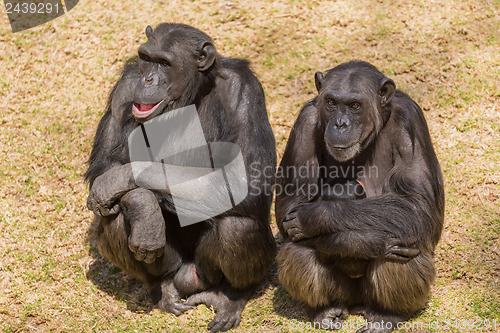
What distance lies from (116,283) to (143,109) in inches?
79.5

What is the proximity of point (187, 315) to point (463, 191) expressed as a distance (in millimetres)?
3238

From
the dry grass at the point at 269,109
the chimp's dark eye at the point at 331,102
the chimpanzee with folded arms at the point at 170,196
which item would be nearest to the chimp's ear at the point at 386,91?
the chimp's dark eye at the point at 331,102

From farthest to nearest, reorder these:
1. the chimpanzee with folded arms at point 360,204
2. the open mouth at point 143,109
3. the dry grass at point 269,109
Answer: the dry grass at point 269,109 < the open mouth at point 143,109 < the chimpanzee with folded arms at point 360,204

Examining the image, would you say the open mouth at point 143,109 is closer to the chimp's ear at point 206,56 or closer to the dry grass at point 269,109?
the chimp's ear at point 206,56

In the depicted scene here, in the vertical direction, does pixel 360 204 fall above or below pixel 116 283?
above

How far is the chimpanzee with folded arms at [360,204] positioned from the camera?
5.50 meters

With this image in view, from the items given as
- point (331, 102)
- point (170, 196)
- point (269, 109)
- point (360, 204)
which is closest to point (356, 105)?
point (331, 102)

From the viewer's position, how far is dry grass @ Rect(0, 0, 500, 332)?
252 inches

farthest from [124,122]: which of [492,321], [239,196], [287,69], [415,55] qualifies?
[415,55]

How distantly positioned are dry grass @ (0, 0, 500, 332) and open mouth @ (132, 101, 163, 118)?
6.31 ft

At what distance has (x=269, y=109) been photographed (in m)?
8.61

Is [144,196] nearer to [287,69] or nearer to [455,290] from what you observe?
[455,290]

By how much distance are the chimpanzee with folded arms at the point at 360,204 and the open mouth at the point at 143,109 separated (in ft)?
4.10

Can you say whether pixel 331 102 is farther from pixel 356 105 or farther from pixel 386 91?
pixel 386 91
